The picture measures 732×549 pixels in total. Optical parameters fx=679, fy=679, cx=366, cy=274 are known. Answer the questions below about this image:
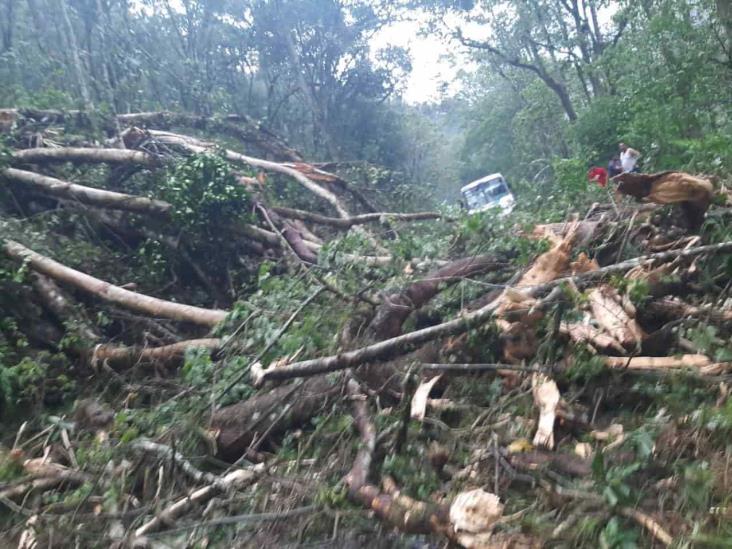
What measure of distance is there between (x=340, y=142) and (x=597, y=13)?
9.14 meters

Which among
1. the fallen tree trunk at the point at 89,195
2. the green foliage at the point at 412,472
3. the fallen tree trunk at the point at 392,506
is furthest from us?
the fallen tree trunk at the point at 89,195

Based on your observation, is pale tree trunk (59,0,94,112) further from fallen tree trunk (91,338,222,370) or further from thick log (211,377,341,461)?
thick log (211,377,341,461)

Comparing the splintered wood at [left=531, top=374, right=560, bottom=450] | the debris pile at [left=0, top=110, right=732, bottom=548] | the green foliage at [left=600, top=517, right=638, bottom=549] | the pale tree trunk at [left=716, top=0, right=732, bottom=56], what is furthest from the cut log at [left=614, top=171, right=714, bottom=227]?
the pale tree trunk at [left=716, top=0, right=732, bottom=56]

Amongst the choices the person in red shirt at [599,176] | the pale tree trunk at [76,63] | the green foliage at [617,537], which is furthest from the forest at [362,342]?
the pale tree trunk at [76,63]

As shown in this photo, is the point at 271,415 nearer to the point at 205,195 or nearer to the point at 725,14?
the point at 205,195

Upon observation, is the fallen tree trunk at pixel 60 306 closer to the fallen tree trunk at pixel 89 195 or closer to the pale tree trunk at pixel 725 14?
the fallen tree trunk at pixel 89 195

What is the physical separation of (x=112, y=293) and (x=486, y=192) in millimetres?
13373

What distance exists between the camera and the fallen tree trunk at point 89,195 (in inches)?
291

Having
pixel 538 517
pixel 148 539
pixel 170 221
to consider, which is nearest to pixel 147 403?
pixel 148 539

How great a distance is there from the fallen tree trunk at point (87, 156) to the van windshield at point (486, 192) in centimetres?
1105

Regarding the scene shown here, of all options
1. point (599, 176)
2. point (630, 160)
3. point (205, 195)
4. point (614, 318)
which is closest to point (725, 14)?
point (630, 160)

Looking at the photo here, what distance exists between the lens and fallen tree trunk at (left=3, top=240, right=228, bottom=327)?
5840 mm

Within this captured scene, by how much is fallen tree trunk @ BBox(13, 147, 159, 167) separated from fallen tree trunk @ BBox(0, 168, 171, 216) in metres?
0.46

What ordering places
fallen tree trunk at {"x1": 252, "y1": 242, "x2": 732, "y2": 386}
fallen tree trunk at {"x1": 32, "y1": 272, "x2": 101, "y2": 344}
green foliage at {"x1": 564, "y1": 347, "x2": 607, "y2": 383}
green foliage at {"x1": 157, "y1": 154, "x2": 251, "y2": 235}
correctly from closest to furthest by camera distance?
1. green foliage at {"x1": 564, "y1": 347, "x2": 607, "y2": 383}
2. fallen tree trunk at {"x1": 252, "y1": 242, "x2": 732, "y2": 386}
3. fallen tree trunk at {"x1": 32, "y1": 272, "x2": 101, "y2": 344}
4. green foliage at {"x1": 157, "y1": 154, "x2": 251, "y2": 235}
